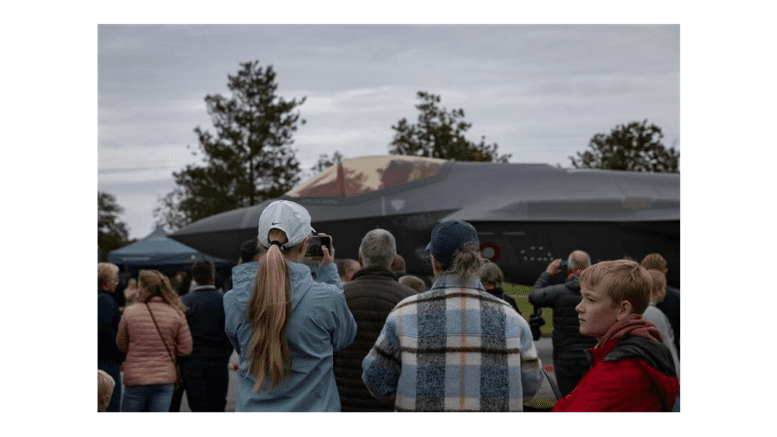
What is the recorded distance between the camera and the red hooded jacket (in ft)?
6.64

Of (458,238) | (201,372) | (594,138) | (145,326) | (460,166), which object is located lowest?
(201,372)

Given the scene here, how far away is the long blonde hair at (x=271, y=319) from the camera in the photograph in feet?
8.03

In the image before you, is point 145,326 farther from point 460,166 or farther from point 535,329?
point 460,166

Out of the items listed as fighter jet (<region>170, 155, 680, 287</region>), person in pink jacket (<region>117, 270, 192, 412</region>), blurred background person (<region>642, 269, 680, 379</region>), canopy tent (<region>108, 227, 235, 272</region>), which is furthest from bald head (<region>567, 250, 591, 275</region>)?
canopy tent (<region>108, 227, 235, 272</region>)

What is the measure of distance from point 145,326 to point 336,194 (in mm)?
6309

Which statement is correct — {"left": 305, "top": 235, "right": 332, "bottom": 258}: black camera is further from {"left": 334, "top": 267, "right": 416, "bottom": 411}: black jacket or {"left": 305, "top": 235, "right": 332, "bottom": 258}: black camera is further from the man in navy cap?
the man in navy cap

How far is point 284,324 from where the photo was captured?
8.13ft

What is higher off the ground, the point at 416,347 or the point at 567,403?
the point at 416,347

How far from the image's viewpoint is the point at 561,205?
35.0 feet

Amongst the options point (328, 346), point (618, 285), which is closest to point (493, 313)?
point (618, 285)

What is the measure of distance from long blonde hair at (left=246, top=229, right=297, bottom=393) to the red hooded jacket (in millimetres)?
1054

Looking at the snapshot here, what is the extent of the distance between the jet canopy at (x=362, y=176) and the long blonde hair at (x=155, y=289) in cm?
607

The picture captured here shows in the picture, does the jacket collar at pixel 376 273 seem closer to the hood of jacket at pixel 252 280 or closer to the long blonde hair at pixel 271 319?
the hood of jacket at pixel 252 280

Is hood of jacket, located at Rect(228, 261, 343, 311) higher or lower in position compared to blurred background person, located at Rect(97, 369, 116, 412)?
higher
